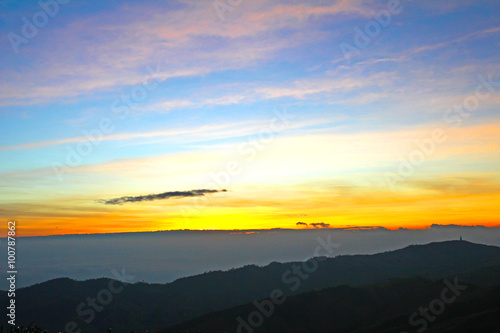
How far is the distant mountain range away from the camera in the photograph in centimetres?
9238

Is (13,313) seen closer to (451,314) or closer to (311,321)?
(311,321)

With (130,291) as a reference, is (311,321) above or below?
below

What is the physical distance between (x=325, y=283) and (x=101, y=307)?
89.6 m

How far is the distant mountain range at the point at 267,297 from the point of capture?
92375 millimetres

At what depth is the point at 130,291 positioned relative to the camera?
163250 millimetres

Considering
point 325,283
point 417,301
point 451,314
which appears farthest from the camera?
point 325,283

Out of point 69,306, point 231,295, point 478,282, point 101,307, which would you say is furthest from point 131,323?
point 478,282

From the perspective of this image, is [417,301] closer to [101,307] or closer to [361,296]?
[361,296]

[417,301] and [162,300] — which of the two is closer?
[417,301]

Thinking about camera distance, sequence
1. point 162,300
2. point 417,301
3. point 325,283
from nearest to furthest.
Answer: point 417,301, point 162,300, point 325,283

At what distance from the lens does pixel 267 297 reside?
446 ft

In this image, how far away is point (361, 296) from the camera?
4195 inches

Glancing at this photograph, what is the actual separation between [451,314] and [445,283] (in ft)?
112

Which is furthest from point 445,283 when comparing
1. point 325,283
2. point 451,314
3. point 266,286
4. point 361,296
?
point 266,286
